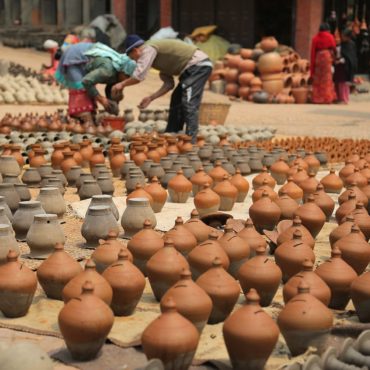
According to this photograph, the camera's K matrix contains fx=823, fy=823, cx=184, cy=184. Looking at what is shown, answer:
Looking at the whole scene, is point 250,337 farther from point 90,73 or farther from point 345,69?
point 345,69

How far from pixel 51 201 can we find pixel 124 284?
221cm

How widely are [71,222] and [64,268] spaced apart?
207cm

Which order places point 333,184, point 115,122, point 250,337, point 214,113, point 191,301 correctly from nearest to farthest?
point 250,337, point 191,301, point 333,184, point 115,122, point 214,113

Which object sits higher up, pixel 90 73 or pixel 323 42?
pixel 90 73

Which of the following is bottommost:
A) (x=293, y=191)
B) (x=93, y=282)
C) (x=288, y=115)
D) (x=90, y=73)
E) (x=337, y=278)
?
(x=288, y=115)

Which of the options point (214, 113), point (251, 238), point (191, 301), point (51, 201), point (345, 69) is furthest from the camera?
point (345, 69)

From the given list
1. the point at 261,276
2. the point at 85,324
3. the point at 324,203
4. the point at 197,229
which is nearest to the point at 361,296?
the point at 261,276

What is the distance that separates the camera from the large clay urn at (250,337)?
325 centimetres

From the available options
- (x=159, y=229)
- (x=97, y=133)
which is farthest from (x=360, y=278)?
(x=97, y=133)

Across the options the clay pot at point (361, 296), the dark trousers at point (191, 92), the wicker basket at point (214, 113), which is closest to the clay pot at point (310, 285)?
the clay pot at point (361, 296)

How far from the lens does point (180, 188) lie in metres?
6.81

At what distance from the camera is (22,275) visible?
12.8ft

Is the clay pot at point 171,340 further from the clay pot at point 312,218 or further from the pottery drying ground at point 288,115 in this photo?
the pottery drying ground at point 288,115

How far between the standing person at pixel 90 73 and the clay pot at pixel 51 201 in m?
4.07
